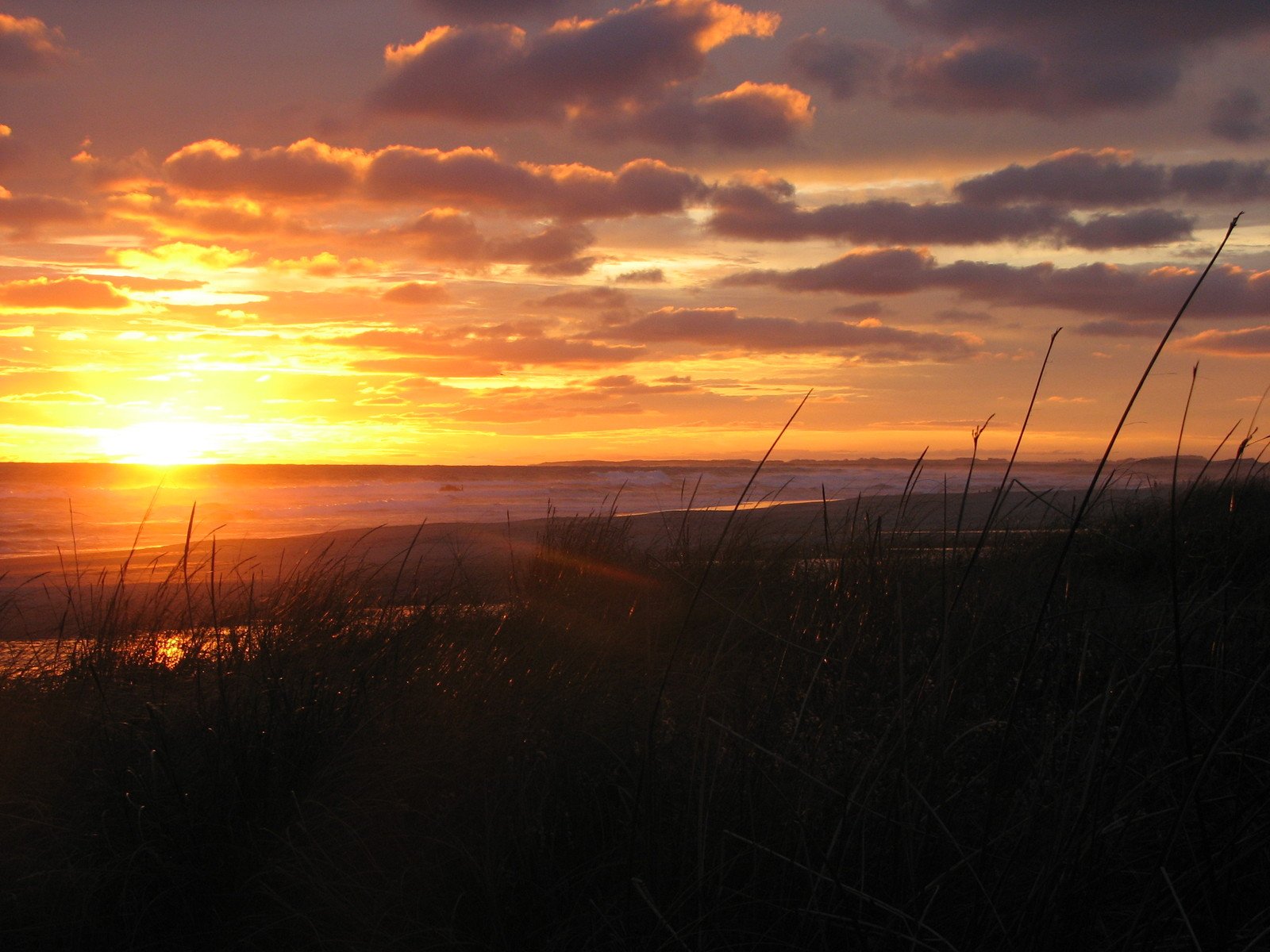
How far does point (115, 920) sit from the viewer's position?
221 cm

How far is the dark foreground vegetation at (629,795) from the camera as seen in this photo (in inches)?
70.9

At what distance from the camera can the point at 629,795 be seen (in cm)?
220

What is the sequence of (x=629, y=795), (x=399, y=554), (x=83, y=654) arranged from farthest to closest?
(x=399, y=554) → (x=83, y=654) → (x=629, y=795)

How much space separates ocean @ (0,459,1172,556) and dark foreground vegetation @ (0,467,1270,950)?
3.43 feet

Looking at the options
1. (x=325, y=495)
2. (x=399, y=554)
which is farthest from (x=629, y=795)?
(x=325, y=495)

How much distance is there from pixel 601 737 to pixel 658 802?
524 mm

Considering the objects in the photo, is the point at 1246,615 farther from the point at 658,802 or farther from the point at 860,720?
the point at 658,802

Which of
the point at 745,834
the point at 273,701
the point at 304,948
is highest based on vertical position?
the point at 273,701

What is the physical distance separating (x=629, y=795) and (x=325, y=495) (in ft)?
92.9

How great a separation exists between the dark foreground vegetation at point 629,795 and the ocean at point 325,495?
41.2 inches

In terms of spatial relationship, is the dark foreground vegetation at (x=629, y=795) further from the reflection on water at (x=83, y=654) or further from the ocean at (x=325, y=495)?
the ocean at (x=325, y=495)

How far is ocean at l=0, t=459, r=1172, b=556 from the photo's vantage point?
1579 cm

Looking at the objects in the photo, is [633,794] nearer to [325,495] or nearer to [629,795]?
[629,795]

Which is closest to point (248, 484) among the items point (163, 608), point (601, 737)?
point (163, 608)
